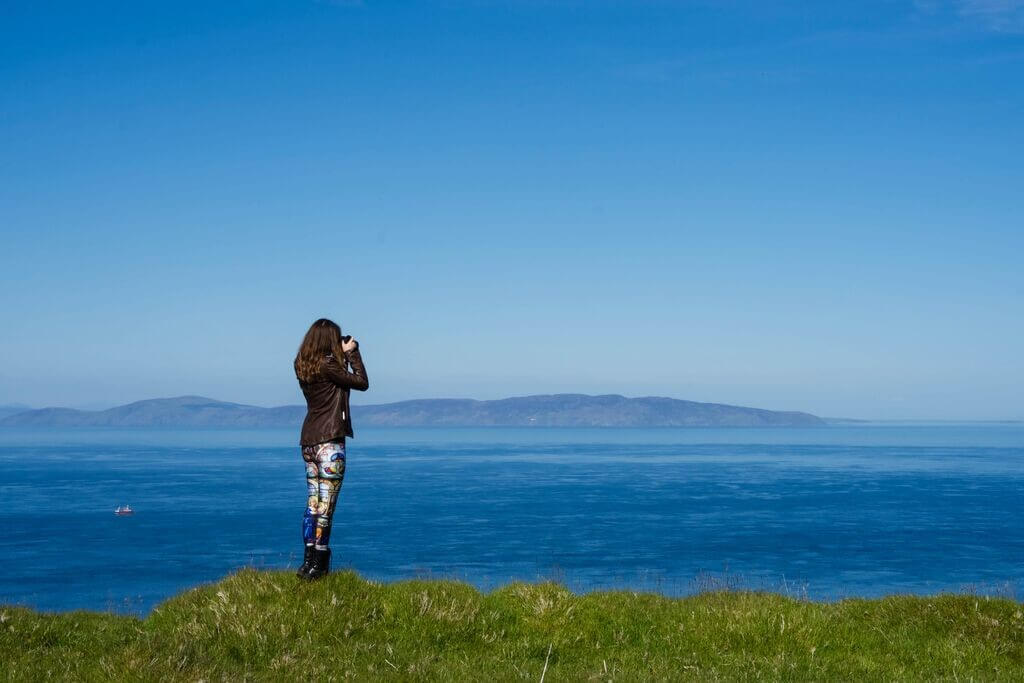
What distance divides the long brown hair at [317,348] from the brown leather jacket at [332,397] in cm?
8

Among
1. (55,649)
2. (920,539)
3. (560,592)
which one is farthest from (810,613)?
(920,539)

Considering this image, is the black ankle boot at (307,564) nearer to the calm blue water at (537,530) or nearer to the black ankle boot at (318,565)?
the black ankle boot at (318,565)

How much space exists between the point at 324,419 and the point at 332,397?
0.30 metres

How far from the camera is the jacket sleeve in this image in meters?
11.4

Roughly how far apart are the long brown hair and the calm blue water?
31.5 ft

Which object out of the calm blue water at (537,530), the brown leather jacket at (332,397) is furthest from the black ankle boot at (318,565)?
the calm blue water at (537,530)

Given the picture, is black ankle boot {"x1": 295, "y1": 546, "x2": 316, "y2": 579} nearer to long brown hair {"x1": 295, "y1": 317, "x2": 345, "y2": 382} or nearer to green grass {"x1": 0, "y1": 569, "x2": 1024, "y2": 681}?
green grass {"x1": 0, "y1": 569, "x2": 1024, "y2": 681}

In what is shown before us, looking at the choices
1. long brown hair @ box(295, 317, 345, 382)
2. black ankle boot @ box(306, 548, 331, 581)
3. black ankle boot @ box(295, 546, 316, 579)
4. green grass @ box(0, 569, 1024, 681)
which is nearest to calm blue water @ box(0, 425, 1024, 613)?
green grass @ box(0, 569, 1024, 681)

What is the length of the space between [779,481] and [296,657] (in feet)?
454

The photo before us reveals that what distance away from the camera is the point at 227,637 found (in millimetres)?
9875

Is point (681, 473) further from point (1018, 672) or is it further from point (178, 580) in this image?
point (1018, 672)

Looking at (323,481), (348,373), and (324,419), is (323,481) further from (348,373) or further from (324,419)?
(348,373)

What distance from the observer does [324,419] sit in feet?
37.6

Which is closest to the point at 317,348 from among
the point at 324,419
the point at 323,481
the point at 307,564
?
the point at 324,419
